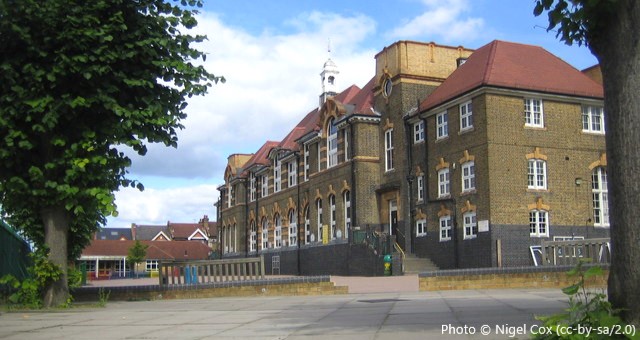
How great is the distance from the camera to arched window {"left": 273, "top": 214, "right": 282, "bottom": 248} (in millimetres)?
51378

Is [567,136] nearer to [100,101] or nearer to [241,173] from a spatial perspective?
[100,101]

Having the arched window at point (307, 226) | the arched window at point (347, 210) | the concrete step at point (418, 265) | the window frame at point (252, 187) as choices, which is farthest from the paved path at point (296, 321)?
the window frame at point (252, 187)

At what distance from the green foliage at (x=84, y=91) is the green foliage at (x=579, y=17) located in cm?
867

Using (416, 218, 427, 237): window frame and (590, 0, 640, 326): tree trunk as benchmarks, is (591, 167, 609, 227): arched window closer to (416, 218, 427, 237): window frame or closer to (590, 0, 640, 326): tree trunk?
(416, 218, 427, 237): window frame

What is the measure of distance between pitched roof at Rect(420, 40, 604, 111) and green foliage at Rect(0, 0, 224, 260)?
18644 mm

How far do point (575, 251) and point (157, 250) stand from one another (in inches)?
Answer: 3115

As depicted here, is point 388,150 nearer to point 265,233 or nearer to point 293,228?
point 293,228

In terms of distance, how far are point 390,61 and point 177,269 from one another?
2048 cm

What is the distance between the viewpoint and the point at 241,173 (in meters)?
61.1

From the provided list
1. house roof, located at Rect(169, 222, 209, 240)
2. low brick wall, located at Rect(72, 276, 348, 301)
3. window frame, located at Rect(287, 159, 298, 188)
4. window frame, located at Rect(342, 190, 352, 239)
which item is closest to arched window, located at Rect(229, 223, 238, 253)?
window frame, located at Rect(287, 159, 298, 188)

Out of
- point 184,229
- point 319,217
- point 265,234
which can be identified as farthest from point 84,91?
point 184,229

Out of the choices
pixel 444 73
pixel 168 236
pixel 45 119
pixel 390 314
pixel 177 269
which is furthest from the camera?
pixel 168 236

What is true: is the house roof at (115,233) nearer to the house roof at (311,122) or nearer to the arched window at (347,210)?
the house roof at (311,122)

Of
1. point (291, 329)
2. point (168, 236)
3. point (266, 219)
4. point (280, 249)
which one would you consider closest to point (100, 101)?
point (291, 329)
